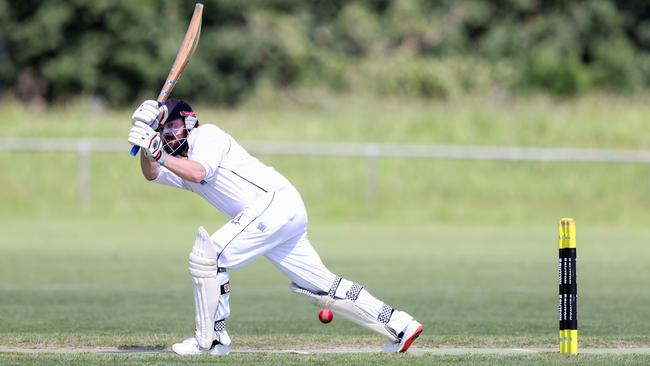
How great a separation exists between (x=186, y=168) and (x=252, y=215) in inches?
21.7

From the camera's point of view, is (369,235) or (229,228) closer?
(229,228)

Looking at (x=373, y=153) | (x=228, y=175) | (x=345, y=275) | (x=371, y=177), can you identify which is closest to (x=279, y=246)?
(x=228, y=175)

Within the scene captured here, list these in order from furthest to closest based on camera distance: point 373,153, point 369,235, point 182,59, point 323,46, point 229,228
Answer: point 323,46 → point 373,153 → point 369,235 → point 182,59 → point 229,228

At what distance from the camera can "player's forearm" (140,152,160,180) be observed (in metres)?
7.53

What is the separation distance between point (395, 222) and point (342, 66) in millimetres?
11798

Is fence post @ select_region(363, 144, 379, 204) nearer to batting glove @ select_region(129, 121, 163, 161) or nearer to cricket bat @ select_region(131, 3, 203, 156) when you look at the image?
cricket bat @ select_region(131, 3, 203, 156)

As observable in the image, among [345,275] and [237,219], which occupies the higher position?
[237,219]

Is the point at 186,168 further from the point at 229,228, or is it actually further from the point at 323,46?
the point at 323,46

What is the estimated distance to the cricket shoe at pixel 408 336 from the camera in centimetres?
751

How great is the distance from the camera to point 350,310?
756cm

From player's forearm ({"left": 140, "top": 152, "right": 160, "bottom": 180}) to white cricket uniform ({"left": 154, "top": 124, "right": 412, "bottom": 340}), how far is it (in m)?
0.04

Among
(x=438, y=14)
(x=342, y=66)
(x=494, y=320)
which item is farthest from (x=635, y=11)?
(x=494, y=320)

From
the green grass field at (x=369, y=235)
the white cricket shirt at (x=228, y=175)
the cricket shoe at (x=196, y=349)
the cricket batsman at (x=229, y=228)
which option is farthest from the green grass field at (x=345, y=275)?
the white cricket shirt at (x=228, y=175)

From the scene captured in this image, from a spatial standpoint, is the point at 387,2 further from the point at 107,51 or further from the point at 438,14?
the point at 107,51
